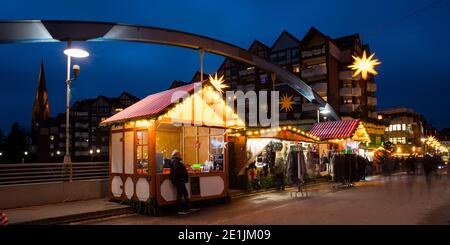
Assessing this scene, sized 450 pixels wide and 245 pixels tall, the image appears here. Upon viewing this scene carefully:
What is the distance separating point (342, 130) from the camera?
26.9 metres

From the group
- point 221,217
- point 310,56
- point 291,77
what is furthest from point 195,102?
point 310,56

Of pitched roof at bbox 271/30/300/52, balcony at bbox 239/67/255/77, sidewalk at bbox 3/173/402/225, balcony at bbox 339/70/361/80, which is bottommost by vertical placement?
sidewalk at bbox 3/173/402/225

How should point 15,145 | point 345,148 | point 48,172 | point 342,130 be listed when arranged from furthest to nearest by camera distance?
point 15,145, point 345,148, point 342,130, point 48,172

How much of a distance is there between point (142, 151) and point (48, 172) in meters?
3.56

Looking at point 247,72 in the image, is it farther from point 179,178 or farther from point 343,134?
point 179,178

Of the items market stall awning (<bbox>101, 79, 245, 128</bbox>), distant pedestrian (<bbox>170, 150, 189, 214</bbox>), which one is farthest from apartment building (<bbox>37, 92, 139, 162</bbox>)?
distant pedestrian (<bbox>170, 150, 189, 214</bbox>)

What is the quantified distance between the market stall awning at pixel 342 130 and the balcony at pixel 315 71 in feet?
81.9

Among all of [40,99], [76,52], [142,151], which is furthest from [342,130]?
[40,99]

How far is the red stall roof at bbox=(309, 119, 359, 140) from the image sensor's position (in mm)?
26406

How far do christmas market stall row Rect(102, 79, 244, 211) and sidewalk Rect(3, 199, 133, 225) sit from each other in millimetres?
732

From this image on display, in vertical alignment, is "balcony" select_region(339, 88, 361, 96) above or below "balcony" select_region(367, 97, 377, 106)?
above

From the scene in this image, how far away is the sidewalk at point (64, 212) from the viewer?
10.5 m

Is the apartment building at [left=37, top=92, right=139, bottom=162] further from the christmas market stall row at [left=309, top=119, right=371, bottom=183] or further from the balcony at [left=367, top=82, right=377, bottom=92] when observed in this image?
the christmas market stall row at [left=309, top=119, right=371, bottom=183]
